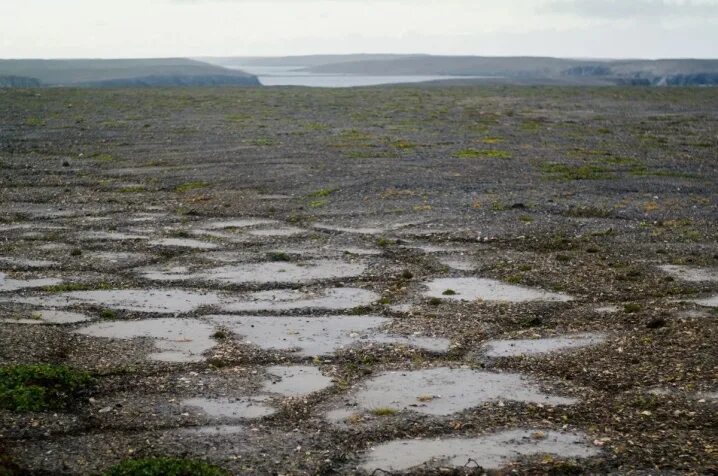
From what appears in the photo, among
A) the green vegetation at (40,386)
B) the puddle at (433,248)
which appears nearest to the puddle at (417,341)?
the green vegetation at (40,386)

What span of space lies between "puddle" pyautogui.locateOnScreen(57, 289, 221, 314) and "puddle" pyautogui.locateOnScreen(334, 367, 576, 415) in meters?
2.82

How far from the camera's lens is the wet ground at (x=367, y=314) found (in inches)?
238

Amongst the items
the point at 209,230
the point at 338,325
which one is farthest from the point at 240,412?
the point at 209,230

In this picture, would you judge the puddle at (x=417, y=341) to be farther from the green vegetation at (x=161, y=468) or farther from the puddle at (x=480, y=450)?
the green vegetation at (x=161, y=468)

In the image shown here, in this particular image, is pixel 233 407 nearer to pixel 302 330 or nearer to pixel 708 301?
pixel 302 330

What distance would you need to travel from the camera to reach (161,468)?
5.36 metres

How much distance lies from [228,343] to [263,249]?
399 centimetres

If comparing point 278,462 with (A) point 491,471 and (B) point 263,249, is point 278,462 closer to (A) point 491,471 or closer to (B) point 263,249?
(A) point 491,471

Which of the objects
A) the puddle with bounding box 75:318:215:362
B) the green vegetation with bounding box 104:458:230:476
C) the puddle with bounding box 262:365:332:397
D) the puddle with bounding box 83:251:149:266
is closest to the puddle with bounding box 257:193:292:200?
the puddle with bounding box 83:251:149:266

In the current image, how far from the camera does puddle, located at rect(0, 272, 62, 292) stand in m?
10.0

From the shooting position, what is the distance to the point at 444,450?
593 cm

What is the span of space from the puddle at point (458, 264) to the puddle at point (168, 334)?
3.44 m

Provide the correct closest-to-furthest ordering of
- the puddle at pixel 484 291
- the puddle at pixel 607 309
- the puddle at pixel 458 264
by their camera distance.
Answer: the puddle at pixel 607 309, the puddle at pixel 484 291, the puddle at pixel 458 264

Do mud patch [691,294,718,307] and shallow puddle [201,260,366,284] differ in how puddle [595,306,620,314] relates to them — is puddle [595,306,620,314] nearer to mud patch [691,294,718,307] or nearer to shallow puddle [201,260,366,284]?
mud patch [691,294,718,307]
